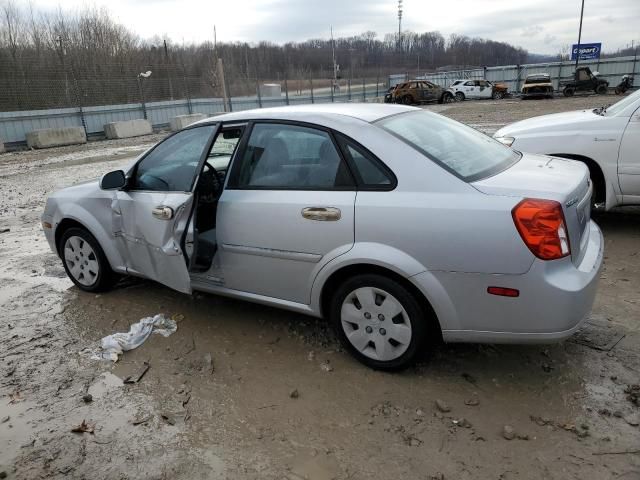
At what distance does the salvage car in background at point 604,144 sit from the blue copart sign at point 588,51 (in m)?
42.8

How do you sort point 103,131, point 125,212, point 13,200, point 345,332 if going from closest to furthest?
point 345,332, point 125,212, point 13,200, point 103,131

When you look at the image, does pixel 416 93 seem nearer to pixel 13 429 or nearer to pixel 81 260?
pixel 81 260

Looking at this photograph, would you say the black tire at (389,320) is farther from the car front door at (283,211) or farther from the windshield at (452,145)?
the windshield at (452,145)

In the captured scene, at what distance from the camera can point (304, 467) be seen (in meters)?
2.43

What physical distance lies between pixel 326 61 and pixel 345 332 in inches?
2983

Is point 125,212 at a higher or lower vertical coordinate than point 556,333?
higher

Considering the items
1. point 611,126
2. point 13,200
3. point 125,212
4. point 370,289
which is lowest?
point 13,200

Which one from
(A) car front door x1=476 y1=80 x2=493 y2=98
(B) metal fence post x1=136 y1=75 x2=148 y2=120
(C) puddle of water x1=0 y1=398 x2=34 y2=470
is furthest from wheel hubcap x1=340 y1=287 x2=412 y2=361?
(A) car front door x1=476 y1=80 x2=493 y2=98

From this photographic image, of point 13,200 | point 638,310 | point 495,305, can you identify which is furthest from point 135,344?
point 13,200

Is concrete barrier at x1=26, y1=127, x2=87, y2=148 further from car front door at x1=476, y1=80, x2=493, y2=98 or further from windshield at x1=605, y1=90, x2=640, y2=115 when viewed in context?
car front door at x1=476, y1=80, x2=493, y2=98

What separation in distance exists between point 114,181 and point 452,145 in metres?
2.63

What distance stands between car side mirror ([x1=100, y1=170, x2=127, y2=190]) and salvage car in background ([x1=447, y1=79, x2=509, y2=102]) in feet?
112

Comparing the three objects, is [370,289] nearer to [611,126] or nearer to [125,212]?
[125,212]

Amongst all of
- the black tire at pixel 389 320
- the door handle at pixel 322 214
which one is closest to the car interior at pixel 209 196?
the door handle at pixel 322 214
